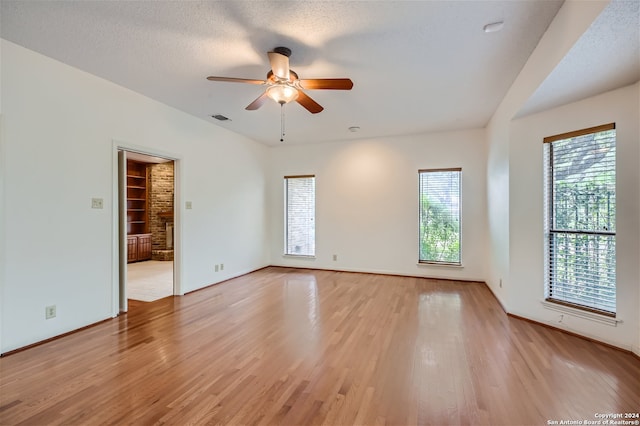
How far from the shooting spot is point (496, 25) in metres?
2.29

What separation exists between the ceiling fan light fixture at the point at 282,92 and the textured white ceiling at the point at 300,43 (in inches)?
12.4

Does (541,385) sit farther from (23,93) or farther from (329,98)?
(23,93)

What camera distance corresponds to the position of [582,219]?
9.91ft

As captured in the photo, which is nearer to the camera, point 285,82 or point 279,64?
point 279,64

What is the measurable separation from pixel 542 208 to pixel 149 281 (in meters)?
6.29

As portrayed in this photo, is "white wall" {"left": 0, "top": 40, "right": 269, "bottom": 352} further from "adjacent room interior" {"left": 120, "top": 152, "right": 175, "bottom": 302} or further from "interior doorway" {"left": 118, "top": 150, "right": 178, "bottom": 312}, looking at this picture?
"adjacent room interior" {"left": 120, "top": 152, "right": 175, "bottom": 302}

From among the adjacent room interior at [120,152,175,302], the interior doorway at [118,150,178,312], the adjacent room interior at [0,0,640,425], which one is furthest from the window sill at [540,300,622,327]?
the adjacent room interior at [120,152,175,302]

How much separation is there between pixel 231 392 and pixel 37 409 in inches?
48.7

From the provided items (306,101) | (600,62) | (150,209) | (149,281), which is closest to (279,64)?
(306,101)

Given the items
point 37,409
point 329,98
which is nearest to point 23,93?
point 37,409

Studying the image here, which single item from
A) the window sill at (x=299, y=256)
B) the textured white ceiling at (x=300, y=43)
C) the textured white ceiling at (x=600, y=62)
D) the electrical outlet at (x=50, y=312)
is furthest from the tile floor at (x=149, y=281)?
the textured white ceiling at (x=600, y=62)

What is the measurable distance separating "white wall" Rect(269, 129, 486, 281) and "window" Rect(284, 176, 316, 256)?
14 centimetres

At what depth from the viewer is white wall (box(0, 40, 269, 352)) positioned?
105 inches

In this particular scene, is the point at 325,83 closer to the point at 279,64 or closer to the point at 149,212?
the point at 279,64
